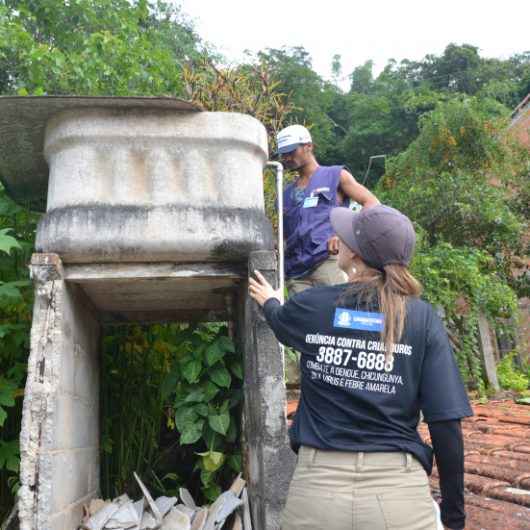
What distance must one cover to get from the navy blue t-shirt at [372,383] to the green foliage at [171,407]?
5.29ft

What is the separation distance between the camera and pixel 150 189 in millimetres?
3037

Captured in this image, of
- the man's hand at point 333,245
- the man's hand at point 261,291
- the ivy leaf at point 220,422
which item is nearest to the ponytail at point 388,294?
the man's hand at point 261,291

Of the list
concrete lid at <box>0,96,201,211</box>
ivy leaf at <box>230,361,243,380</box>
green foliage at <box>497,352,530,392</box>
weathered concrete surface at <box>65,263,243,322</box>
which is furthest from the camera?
green foliage at <box>497,352,530,392</box>

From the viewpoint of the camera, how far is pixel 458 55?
24.9 m

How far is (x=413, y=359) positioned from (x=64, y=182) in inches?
75.4

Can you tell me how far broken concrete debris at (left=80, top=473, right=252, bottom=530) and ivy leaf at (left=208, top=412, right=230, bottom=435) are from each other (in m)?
0.30

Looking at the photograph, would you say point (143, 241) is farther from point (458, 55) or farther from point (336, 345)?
point (458, 55)

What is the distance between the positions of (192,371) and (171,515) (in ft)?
2.54

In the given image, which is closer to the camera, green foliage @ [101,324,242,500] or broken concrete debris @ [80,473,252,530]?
broken concrete debris @ [80,473,252,530]

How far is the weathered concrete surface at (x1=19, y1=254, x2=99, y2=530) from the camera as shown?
2.76m

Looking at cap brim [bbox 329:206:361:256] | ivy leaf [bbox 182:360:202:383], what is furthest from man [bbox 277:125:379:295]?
cap brim [bbox 329:206:361:256]

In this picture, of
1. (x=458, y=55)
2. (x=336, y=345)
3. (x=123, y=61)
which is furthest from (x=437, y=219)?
(x=458, y=55)

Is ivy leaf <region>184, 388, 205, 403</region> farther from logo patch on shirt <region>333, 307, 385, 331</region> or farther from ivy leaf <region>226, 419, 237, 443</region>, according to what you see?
logo patch on shirt <region>333, 307, 385, 331</region>

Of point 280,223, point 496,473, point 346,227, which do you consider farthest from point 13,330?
point 496,473
